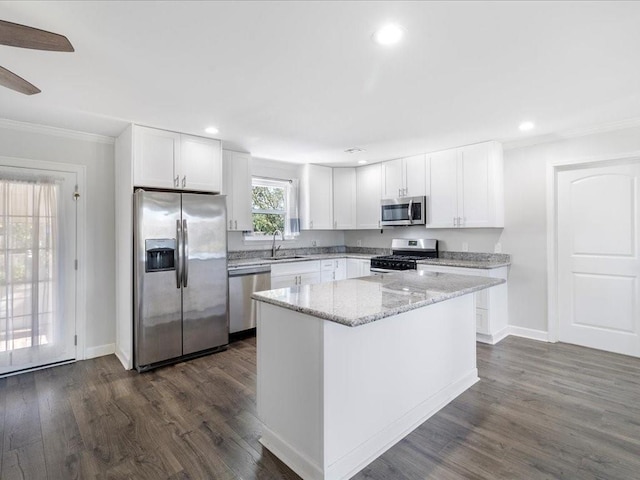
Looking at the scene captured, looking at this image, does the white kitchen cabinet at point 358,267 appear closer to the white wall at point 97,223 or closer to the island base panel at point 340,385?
the island base panel at point 340,385

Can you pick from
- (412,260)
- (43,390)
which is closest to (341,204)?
(412,260)

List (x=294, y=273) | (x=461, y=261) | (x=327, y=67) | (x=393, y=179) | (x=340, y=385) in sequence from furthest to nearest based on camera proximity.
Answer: (x=393, y=179), (x=294, y=273), (x=461, y=261), (x=327, y=67), (x=340, y=385)

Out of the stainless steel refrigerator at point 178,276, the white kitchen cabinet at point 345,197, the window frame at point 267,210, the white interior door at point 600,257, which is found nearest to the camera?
the stainless steel refrigerator at point 178,276

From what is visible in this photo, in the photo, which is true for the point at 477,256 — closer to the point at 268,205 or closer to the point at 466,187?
the point at 466,187

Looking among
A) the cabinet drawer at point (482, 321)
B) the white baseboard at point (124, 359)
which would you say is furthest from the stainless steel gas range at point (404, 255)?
the white baseboard at point (124, 359)

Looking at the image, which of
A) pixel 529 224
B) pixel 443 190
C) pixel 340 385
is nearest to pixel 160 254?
pixel 340 385

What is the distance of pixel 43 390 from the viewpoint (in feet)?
9.50

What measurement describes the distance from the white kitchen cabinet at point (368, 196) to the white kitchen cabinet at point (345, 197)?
0.28ft

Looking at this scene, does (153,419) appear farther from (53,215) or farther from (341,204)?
(341,204)

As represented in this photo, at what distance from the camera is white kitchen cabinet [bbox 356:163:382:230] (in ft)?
17.4

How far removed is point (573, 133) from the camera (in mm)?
3689

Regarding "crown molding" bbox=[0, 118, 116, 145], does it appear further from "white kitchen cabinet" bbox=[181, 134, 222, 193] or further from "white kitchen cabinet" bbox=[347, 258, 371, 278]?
"white kitchen cabinet" bbox=[347, 258, 371, 278]

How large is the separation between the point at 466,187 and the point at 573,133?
1215 millimetres

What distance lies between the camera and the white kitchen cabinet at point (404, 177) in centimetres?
474
